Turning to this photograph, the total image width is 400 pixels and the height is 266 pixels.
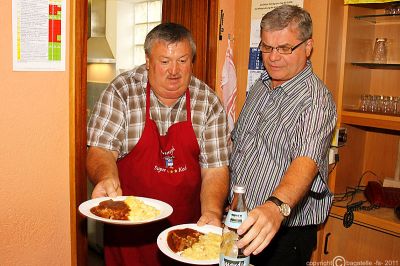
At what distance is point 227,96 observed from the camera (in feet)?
8.42

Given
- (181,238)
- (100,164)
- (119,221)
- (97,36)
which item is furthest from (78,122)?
(97,36)

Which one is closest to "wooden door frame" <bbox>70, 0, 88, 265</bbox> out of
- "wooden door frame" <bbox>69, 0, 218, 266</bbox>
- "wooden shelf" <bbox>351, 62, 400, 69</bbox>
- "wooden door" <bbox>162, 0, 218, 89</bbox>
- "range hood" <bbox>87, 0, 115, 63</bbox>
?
"wooden door frame" <bbox>69, 0, 218, 266</bbox>

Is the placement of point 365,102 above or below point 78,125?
above

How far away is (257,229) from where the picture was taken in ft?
3.89

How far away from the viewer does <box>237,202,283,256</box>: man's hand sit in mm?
1152

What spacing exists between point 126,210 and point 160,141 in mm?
488

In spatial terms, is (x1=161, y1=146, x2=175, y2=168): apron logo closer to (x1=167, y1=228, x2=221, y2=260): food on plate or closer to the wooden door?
(x1=167, y1=228, x2=221, y2=260): food on plate

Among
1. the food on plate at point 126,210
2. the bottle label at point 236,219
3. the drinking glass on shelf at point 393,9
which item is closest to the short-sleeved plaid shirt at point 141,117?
the food on plate at point 126,210

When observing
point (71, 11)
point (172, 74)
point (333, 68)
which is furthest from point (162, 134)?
point (333, 68)

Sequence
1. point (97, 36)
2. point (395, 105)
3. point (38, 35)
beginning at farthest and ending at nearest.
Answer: point (97, 36), point (395, 105), point (38, 35)

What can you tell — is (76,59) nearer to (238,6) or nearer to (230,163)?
Result: (230,163)

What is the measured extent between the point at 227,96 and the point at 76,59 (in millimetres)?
996

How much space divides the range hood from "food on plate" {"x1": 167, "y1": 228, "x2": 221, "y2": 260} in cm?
347

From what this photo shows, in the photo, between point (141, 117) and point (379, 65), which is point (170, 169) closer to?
point (141, 117)
